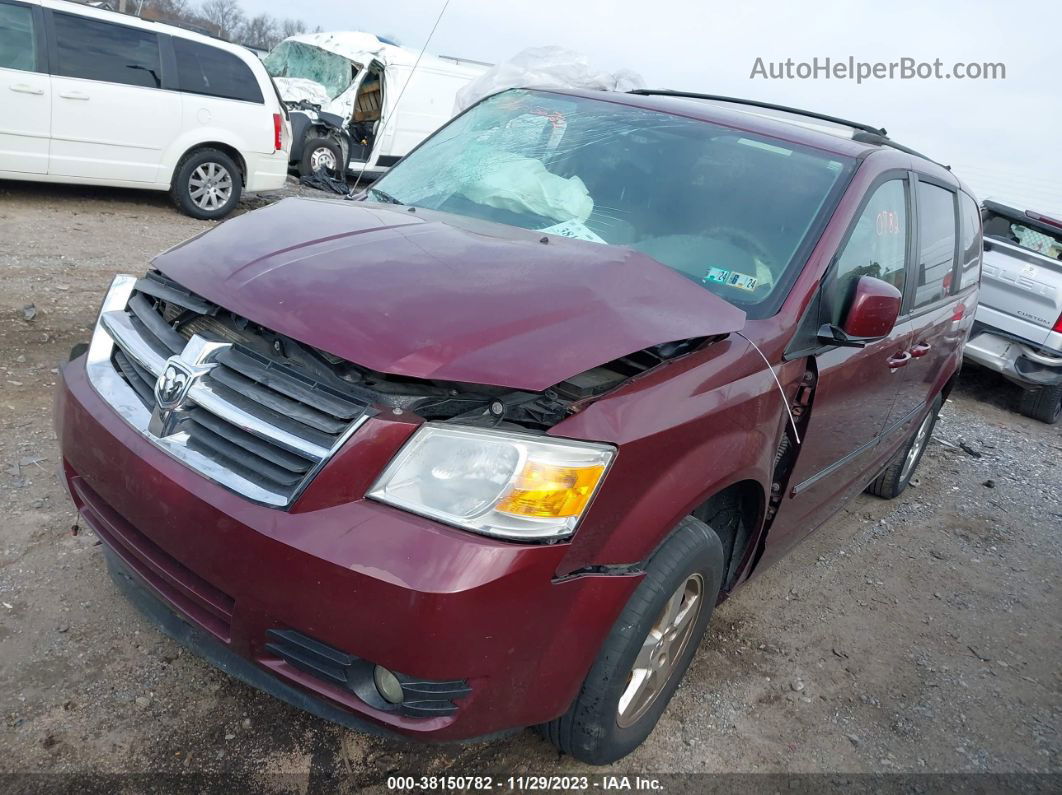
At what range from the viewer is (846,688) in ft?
9.83

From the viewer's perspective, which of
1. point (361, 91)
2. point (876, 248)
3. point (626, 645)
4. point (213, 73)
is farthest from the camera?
point (361, 91)

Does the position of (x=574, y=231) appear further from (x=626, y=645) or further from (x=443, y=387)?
(x=626, y=645)

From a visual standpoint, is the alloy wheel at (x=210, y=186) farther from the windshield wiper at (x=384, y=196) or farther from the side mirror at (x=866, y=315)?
the side mirror at (x=866, y=315)

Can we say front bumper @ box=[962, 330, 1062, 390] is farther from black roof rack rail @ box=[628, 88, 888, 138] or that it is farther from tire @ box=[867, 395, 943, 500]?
black roof rack rail @ box=[628, 88, 888, 138]

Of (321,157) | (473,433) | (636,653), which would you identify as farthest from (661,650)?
(321,157)

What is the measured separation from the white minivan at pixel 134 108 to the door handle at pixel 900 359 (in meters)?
7.34

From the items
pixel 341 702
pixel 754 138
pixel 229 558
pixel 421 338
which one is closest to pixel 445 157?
pixel 754 138

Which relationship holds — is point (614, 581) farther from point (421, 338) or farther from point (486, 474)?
point (421, 338)

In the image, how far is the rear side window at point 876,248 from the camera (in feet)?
8.75

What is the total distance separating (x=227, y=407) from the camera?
1870 millimetres

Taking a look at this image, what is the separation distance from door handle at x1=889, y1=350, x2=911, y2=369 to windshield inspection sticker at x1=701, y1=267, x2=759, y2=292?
95 centimetres

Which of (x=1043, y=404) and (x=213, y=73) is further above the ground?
(x=213, y=73)

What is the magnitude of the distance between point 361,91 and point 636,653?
13.2 metres

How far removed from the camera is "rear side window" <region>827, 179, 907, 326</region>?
8.75 feet
